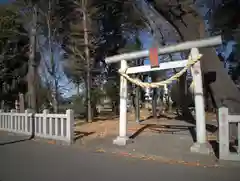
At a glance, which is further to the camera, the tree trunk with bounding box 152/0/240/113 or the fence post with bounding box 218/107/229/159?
the tree trunk with bounding box 152/0/240/113

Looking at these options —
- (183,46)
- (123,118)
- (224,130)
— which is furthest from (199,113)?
(123,118)

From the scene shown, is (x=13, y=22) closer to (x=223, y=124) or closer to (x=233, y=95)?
(x=233, y=95)

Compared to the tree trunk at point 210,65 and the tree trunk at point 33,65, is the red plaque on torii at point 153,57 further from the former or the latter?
the tree trunk at point 33,65

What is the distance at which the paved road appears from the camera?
635 cm

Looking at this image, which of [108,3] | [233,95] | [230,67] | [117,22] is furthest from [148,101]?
[233,95]

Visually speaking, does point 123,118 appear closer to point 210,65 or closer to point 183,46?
point 183,46

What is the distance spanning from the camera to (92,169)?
23.5 feet

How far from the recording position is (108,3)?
884 inches

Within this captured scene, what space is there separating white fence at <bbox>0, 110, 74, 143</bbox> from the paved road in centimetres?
246

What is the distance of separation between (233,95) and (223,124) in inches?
142

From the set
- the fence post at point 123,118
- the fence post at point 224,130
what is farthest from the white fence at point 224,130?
the fence post at point 123,118

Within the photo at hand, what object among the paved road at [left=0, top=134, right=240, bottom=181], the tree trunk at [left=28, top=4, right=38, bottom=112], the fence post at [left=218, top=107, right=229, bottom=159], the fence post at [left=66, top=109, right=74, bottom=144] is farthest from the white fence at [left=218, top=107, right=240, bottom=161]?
the tree trunk at [left=28, top=4, right=38, bottom=112]

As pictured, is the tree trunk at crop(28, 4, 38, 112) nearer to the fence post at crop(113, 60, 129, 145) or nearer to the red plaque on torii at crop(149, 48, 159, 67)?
the fence post at crop(113, 60, 129, 145)

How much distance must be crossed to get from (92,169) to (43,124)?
6.63 meters
